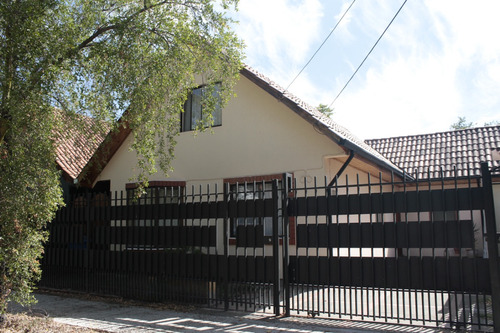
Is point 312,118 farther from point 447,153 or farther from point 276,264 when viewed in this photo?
point 447,153

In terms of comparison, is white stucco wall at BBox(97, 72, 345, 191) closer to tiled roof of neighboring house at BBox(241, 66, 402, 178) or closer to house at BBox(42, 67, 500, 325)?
house at BBox(42, 67, 500, 325)

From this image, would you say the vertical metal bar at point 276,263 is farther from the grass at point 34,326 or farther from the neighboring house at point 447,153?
the neighboring house at point 447,153

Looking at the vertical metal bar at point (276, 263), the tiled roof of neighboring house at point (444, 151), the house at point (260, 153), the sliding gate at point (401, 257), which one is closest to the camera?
the sliding gate at point (401, 257)

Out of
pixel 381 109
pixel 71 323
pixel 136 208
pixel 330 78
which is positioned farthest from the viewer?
pixel 381 109

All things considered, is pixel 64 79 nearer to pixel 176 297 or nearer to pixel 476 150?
pixel 176 297

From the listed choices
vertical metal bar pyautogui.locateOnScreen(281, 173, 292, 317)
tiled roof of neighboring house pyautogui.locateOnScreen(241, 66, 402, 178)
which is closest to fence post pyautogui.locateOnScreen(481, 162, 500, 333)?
vertical metal bar pyautogui.locateOnScreen(281, 173, 292, 317)

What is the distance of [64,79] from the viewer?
272 inches

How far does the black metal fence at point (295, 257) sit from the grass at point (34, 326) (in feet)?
6.62

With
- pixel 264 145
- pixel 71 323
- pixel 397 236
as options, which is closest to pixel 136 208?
pixel 71 323

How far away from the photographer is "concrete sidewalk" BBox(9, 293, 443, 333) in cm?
604

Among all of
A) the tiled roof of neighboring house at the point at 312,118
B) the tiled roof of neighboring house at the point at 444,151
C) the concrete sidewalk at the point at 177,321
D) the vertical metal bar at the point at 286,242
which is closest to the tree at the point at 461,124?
the tiled roof of neighboring house at the point at 444,151

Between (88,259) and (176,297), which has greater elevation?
(88,259)

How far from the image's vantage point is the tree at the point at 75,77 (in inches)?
234

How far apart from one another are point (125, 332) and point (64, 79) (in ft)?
13.3
